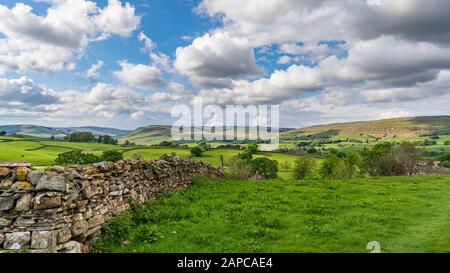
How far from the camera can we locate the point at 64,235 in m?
8.09

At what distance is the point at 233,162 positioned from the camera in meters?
63.5

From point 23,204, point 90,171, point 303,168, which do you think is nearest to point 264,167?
point 303,168

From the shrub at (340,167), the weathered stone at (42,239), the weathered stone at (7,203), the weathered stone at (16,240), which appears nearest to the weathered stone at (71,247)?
the weathered stone at (42,239)

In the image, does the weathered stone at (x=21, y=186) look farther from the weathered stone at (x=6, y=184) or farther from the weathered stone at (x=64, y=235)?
the weathered stone at (x=64, y=235)

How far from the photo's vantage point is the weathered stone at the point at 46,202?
25.4 ft

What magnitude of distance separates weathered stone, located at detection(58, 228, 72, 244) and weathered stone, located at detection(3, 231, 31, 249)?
0.63 m

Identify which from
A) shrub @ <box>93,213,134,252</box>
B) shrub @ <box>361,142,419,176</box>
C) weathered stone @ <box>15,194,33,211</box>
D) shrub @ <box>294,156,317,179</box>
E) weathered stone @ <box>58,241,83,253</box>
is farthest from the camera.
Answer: shrub @ <box>294,156,317,179</box>

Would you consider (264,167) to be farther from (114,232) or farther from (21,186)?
(21,186)

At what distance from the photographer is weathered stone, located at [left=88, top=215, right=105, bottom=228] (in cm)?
913

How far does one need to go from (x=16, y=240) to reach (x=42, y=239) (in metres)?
0.55

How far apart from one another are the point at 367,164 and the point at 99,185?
2249 inches

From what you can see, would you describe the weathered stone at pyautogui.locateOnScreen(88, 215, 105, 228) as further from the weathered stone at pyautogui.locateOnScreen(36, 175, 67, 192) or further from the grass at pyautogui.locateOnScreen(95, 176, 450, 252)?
the weathered stone at pyautogui.locateOnScreen(36, 175, 67, 192)

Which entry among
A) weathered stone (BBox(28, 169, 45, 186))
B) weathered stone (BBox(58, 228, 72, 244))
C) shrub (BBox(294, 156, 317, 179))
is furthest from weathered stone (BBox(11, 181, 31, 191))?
shrub (BBox(294, 156, 317, 179))
